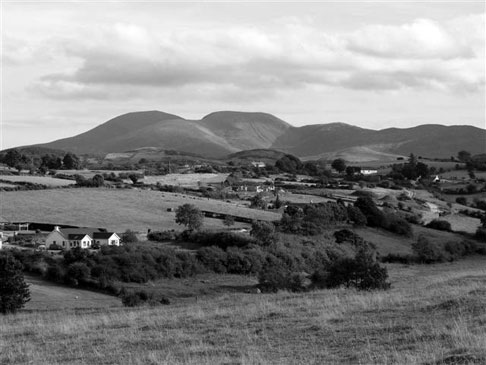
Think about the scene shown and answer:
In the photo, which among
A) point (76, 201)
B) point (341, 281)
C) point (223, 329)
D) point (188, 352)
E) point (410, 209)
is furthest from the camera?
point (410, 209)

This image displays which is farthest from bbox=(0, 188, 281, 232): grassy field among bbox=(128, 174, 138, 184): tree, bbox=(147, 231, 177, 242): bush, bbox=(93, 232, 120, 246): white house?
bbox=(128, 174, 138, 184): tree

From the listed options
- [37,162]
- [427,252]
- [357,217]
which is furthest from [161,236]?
[37,162]

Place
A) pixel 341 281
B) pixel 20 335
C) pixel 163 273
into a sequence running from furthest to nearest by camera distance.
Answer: pixel 163 273
pixel 341 281
pixel 20 335

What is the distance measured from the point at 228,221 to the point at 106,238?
16.6 metres

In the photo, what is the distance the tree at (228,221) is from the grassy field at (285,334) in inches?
2520

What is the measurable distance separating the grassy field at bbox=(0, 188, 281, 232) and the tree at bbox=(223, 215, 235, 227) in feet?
2.21

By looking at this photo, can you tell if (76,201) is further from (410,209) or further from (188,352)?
(188,352)

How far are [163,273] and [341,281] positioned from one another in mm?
26702

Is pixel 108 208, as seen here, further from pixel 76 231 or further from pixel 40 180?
pixel 40 180

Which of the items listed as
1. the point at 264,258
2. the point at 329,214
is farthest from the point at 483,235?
the point at 264,258

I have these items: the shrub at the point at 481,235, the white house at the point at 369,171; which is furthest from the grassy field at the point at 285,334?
the white house at the point at 369,171

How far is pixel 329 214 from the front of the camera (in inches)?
3565

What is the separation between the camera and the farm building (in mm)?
75625

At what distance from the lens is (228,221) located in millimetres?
88562
